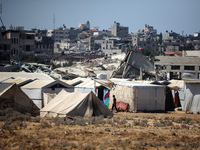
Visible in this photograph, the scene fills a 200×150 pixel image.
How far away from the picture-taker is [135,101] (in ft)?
63.4

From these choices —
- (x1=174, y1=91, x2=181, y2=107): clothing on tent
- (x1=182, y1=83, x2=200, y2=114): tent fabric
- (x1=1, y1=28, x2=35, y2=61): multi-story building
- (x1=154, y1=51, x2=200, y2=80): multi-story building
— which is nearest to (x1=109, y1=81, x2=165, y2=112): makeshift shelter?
(x1=182, y1=83, x2=200, y2=114): tent fabric

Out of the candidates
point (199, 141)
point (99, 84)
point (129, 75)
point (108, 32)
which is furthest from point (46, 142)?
point (108, 32)

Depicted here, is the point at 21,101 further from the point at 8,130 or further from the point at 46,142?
the point at 46,142

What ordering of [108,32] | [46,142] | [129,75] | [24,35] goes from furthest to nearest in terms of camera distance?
[108,32] < [24,35] < [129,75] < [46,142]

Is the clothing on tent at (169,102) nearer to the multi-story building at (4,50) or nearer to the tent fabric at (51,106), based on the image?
the tent fabric at (51,106)

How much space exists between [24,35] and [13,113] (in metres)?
51.2

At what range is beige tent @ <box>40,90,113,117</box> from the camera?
48.4ft

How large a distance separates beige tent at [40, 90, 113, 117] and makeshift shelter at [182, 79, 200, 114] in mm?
5708

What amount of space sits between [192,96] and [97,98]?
641 centimetres

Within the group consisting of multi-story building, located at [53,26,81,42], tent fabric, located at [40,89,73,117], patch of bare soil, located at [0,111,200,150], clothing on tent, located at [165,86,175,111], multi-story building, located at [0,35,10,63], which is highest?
multi-story building, located at [53,26,81,42]

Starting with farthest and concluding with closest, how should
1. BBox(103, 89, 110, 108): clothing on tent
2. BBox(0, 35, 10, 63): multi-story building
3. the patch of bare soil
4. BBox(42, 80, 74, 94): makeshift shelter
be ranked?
BBox(0, 35, 10, 63): multi-story building → BBox(103, 89, 110, 108): clothing on tent → BBox(42, 80, 74, 94): makeshift shelter → the patch of bare soil

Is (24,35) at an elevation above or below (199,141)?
above

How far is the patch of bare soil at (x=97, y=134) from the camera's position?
10508mm

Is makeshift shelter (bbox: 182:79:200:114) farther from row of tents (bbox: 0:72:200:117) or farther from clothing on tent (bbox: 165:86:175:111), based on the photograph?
clothing on tent (bbox: 165:86:175:111)
